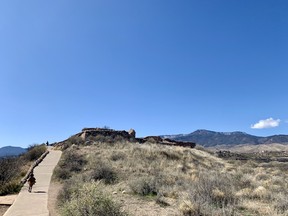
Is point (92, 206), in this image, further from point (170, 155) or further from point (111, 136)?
point (111, 136)

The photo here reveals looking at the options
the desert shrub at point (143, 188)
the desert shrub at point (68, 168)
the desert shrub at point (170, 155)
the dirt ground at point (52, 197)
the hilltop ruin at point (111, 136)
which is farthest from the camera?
the hilltop ruin at point (111, 136)

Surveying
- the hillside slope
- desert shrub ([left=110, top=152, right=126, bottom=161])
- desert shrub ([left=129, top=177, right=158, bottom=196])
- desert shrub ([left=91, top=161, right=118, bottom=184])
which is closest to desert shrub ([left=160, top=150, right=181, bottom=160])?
desert shrub ([left=110, top=152, right=126, bottom=161])

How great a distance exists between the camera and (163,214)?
36.1 ft

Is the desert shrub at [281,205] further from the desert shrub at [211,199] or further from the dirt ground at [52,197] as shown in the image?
the dirt ground at [52,197]

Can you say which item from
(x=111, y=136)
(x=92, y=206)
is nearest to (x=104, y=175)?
(x=92, y=206)

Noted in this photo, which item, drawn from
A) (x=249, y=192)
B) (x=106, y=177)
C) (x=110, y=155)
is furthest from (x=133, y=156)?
(x=249, y=192)

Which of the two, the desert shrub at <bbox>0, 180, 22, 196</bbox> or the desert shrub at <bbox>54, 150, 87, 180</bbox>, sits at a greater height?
the desert shrub at <bbox>54, 150, 87, 180</bbox>

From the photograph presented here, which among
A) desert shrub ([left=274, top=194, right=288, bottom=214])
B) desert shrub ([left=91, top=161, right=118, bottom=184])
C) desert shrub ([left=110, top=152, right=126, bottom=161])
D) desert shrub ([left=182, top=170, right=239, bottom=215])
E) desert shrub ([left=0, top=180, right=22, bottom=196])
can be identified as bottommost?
desert shrub ([left=274, top=194, right=288, bottom=214])

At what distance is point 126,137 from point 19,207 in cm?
3518

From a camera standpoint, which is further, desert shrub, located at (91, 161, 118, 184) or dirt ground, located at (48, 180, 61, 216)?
desert shrub, located at (91, 161, 118, 184)

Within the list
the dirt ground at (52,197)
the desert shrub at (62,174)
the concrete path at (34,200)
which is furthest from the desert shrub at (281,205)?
A: the desert shrub at (62,174)

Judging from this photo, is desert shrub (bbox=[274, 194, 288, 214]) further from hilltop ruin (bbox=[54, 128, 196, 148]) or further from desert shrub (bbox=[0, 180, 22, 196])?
hilltop ruin (bbox=[54, 128, 196, 148])

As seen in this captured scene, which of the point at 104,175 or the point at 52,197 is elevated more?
the point at 104,175

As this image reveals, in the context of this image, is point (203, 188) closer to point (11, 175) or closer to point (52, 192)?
point (52, 192)
